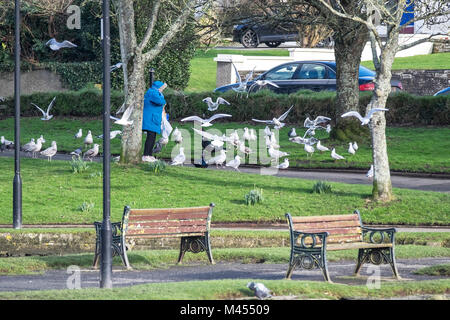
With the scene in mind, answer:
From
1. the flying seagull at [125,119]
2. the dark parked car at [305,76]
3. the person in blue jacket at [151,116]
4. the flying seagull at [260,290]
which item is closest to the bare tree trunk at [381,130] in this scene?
the flying seagull at [125,119]

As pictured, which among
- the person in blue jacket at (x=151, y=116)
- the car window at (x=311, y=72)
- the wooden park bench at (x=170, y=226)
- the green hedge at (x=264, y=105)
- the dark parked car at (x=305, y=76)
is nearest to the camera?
the wooden park bench at (x=170, y=226)

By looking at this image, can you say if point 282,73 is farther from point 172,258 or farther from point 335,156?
point 172,258

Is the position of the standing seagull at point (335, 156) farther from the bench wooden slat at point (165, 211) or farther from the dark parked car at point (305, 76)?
the bench wooden slat at point (165, 211)

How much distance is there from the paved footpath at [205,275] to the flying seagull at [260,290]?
6.72 feet

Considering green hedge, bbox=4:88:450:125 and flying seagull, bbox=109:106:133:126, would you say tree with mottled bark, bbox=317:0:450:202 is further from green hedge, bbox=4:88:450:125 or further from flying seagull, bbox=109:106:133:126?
green hedge, bbox=4:88:450:125

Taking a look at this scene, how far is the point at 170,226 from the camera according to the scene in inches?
509

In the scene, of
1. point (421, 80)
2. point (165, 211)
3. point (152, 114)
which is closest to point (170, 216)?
point (165, 211)

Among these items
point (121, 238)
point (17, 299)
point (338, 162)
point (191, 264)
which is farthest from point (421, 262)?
point (338, 162)

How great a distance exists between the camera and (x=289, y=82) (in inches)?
1144

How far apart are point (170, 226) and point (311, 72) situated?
17028 mm

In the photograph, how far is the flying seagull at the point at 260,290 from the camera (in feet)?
30.9

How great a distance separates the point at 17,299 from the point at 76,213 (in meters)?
7.65

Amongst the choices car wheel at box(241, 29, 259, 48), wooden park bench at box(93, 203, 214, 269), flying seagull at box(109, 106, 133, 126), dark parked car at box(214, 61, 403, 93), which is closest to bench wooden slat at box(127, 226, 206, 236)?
wooden park bench at box(93, 203, 214, 269)
